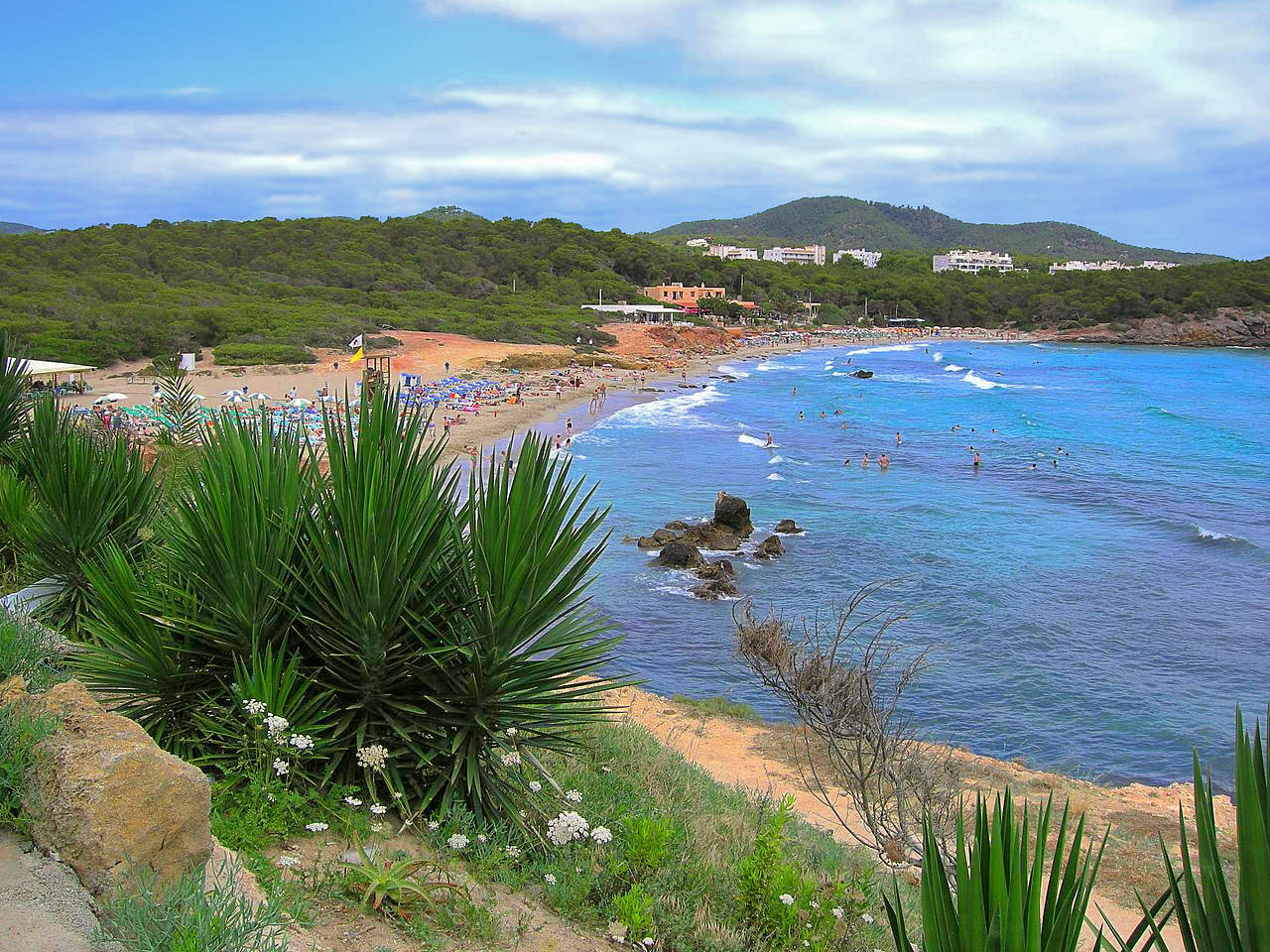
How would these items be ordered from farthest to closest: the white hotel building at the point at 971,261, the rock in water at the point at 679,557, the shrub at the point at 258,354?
the white hotel building at the point at 971,261
the shrub at the point at 258,354
the rock in water at the point at 679,557

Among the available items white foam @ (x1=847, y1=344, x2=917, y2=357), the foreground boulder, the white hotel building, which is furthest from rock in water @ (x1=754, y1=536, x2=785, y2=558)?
the white hotel building

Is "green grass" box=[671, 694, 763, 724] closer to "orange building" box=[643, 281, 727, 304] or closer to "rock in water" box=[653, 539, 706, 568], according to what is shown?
"rock in water" box=[653, 539, 706, 568]

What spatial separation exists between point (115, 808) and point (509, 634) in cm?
182

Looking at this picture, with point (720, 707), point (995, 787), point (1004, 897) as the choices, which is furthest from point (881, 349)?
point (1004, 897)

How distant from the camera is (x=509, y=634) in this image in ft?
15.8

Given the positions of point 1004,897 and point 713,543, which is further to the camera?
point 713,543

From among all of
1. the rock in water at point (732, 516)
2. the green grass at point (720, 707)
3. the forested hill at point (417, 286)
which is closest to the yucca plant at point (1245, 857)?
the green grass at point (720, 707)

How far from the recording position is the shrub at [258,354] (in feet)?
157

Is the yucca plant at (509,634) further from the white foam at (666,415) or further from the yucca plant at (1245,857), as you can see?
the white foam at (666,415)

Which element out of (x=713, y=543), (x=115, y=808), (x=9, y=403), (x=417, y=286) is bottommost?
(x=713, y=543)

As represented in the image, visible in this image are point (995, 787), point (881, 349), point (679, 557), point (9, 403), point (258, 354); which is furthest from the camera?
point (881, 349)

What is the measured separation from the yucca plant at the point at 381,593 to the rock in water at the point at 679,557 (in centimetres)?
1704

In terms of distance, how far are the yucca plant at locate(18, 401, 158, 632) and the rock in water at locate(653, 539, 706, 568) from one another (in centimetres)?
1529

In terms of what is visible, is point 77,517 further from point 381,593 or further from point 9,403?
point 9,403
